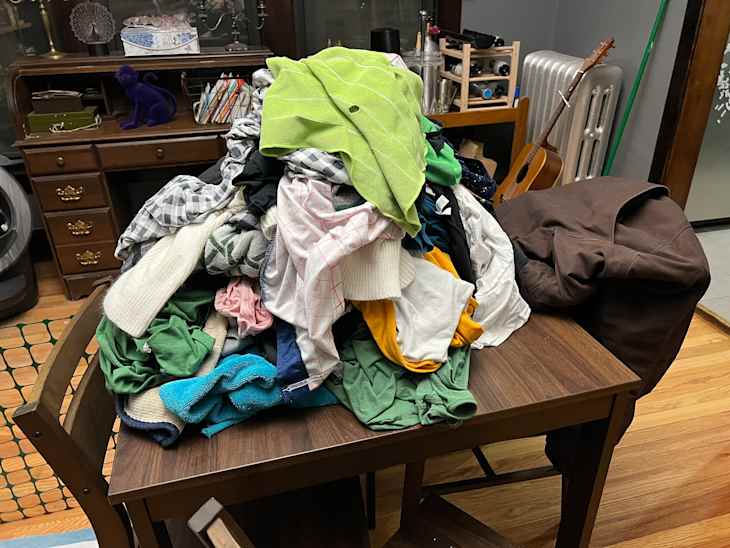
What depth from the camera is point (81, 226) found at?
2426 millimetres

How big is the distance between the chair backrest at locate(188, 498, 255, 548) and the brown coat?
0.76 meters

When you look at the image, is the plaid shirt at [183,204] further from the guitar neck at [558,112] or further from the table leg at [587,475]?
the guitar neck at [558,112]

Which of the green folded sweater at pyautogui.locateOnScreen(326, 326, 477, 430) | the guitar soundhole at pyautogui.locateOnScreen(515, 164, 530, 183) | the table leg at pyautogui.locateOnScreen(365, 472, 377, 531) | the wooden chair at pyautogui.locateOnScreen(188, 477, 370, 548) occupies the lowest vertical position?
the table leg at pyautogui.locateOnScreen(365, 472, 377, 531)

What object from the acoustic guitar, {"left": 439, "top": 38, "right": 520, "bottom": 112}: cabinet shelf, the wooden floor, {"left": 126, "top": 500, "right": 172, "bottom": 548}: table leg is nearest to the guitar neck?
the acoustic guitar

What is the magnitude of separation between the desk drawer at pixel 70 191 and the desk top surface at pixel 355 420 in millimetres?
1808

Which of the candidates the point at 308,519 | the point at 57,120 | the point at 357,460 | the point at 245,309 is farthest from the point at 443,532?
the point at 57,120

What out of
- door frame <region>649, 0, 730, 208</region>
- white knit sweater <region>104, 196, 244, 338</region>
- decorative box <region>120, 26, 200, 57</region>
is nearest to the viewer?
white knit sweater <region>104, 196, 244, 338</region>

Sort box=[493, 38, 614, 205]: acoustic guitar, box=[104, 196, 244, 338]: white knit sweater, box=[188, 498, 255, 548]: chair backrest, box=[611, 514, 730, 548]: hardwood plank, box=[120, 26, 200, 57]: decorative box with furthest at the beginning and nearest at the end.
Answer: box=[493, 38, 614, 205]: acoustic guitar
box=[120, 26, 200, 57]: decorative box
box=[611, 514, 730, 548]: hardwood plank
box=[104, 196, 244, 338]: white knit sweater
box=[188, 498, 255, 548]: chair backrest

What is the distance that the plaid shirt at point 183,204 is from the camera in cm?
96

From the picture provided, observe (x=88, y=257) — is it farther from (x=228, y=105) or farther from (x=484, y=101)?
(x=484, y=101)

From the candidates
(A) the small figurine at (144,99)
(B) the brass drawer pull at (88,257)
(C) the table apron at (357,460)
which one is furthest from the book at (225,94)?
(C) the table apron at (357,460)

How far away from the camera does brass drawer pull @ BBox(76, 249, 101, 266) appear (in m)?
2.48

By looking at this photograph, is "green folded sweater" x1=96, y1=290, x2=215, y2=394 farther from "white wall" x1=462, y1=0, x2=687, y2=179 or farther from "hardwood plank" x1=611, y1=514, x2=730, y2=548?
"white wall" x1=462, y1=0, x2=687, y2=179

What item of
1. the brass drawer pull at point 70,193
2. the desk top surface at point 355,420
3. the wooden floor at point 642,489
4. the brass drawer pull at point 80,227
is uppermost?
the desk top surface at point 355,420
